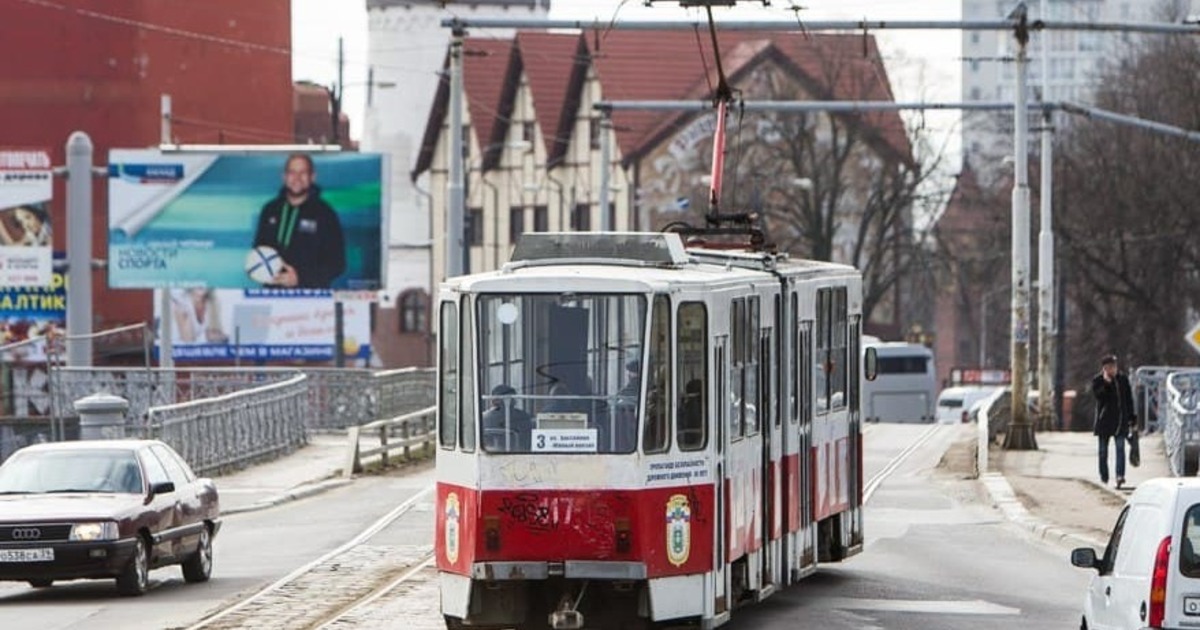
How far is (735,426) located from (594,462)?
5.58 ft

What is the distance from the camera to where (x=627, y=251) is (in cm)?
1936

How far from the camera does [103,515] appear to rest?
23.0 metres

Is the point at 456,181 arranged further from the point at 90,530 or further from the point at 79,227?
the point at 90,530

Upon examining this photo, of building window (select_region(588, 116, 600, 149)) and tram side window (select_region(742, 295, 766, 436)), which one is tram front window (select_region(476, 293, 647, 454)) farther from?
Result: building window (select_region(588, 116, 600, 149))

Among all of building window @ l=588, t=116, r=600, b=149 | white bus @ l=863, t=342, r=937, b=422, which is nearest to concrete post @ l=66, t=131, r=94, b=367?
white bus @ l=863, t=342, r=937, b=422

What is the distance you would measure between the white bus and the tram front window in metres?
70.9

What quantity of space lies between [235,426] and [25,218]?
2540 centimetres

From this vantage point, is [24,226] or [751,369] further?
[24,226]

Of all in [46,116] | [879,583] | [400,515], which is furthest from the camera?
[46,116]

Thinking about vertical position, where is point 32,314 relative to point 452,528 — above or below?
above

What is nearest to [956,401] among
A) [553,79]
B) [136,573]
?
[553,79]

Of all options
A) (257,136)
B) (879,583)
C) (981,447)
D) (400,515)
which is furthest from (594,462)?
(257,136)

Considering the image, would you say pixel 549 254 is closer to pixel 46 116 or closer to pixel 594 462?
pixel 594 462

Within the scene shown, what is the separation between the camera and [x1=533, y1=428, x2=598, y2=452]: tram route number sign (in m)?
18.0
